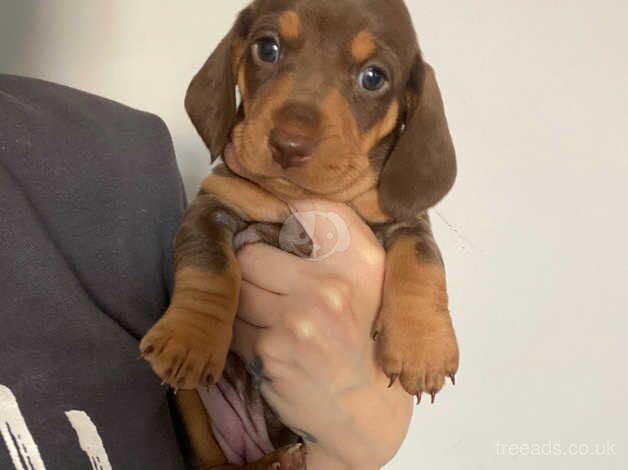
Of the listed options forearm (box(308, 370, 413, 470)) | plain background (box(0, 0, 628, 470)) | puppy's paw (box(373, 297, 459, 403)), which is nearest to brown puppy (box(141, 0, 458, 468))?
puppy's paw (box(373, 297, 459, 403))

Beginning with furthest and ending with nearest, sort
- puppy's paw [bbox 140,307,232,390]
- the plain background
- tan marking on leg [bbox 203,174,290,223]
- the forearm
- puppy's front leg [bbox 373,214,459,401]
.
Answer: the plain background → tan marking on leg [bbox 203,174,290,223] → the forearm → puppy's front leg [bbox 373,214,459,401] → puppy's paw [bbox 140,307,232,390]

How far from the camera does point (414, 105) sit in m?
1.61

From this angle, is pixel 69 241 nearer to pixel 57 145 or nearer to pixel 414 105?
pixel 57 145

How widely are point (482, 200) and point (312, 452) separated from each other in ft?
3.86

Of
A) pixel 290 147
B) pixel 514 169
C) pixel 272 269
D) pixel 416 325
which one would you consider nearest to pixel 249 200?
pixel 272 269

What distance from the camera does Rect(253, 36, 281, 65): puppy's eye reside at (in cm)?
152

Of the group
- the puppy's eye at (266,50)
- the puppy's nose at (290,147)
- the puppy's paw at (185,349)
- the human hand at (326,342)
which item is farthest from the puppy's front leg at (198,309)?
the puppy's eye at (266,50)

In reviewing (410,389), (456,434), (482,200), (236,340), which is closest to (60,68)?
(236,340)

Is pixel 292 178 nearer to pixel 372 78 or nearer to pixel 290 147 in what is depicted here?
pixel 290 147

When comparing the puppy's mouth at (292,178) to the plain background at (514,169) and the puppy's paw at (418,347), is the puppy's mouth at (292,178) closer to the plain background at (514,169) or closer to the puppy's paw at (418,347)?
the puppy's paw at (418,347)

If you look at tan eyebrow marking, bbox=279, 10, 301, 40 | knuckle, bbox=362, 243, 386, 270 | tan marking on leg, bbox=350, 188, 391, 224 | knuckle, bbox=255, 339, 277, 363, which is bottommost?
knuckle, bbox=255, 339, 277, 363

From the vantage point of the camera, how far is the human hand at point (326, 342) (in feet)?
4.68

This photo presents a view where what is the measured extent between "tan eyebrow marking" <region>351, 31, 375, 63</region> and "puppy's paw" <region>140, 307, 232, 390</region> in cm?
68

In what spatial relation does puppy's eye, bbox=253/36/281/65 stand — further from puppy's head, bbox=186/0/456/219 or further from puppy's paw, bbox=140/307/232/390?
puppy's paw, bbox=140/307/232/390
